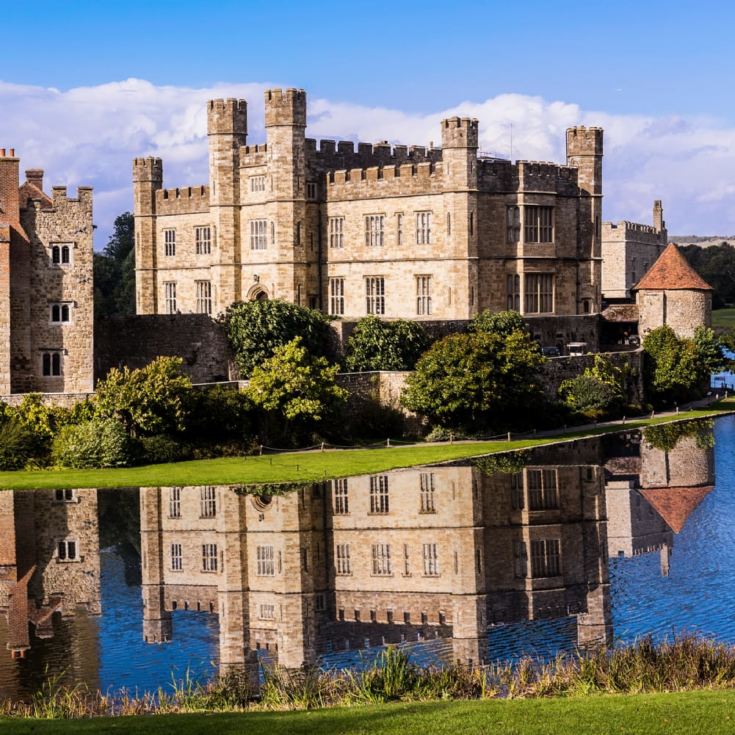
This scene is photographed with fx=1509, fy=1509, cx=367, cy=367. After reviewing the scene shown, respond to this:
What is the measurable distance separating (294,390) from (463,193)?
46.9ft

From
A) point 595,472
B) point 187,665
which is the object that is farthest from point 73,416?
point 187,665

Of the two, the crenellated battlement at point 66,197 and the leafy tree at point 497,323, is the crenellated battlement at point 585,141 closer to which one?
the leafy tree at point 497,323

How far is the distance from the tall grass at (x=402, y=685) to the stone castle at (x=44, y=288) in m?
27.1

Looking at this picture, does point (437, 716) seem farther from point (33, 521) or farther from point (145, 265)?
point (145, 265)

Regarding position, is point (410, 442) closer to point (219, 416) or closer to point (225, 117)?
point (219, 416)

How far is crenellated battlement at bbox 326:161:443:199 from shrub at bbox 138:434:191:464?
62.8 ft

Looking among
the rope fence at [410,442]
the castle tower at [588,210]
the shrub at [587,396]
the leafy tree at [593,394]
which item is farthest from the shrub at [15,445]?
the castle tower at [588,210]

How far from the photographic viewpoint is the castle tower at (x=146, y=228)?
240ft

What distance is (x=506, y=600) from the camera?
100 feet

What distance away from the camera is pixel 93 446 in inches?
1828

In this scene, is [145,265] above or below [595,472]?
above

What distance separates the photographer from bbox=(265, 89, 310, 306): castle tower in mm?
63188

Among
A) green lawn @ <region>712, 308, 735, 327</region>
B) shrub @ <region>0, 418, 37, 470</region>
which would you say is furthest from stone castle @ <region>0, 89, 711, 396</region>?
green lawn @ <region>712, 308, 735, 327</region>

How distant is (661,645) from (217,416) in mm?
26642
